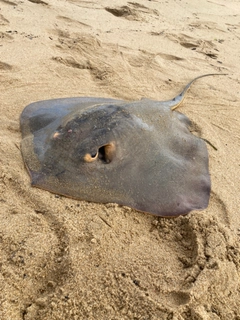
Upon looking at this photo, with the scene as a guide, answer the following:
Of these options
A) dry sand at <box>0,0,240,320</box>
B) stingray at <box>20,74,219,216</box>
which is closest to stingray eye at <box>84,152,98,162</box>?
stingray at <box>20,74,219,216</box>

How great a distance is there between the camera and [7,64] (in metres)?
4.27

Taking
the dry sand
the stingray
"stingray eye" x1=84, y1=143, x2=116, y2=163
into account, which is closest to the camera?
the dry sand

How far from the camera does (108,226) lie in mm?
2363

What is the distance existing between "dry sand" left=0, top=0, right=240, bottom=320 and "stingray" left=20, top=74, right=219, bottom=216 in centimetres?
11

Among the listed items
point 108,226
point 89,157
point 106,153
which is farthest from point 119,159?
point 108,226

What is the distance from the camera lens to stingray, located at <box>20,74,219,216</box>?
246cm

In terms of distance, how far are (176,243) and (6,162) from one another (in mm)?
1599

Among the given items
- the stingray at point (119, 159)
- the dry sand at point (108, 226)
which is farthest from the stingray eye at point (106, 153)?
the dry sand at point (108, 226)

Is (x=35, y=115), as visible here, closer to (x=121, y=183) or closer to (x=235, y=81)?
(x=121, y=183)

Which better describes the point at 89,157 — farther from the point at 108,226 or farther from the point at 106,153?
the point at 108,226

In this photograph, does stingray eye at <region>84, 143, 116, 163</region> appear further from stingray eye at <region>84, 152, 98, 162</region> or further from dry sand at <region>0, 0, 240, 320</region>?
dry sand at <region>0, 0, 240, 320</region>

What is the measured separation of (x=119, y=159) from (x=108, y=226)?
595mm

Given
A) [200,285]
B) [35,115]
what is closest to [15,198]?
[35,115]

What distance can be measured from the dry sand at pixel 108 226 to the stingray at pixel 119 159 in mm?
106
